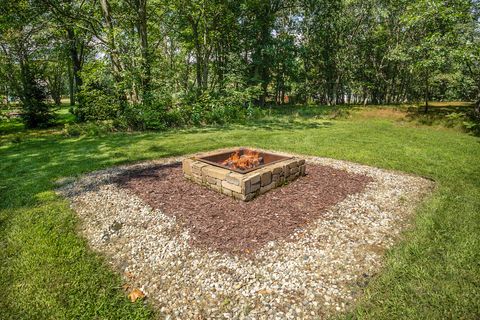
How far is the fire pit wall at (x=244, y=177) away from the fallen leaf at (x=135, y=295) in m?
2.32

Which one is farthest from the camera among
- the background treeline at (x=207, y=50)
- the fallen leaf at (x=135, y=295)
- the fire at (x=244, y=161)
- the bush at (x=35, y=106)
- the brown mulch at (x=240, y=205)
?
the bush at (x=35, y=106)

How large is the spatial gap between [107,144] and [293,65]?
59.4 feet

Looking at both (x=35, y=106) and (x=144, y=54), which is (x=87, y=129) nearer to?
(x=144, y=54)

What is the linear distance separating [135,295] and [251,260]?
4.65ft

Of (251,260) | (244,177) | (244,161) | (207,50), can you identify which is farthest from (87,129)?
(251,260)

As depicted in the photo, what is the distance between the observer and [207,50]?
19438mm

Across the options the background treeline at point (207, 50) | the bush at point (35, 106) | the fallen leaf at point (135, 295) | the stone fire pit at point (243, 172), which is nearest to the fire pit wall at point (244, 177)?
the stone fire pit at point (243, 172)

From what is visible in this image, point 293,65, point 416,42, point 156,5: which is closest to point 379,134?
point 293,65

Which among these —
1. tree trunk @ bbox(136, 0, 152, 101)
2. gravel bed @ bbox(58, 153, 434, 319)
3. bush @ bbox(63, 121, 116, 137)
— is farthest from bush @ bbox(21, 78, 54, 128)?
gravel bed @ bbox(58, 153, 434, 319)

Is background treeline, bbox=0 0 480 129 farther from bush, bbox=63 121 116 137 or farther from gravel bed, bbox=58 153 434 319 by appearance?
gravel bed, bbox=58 153 434 319

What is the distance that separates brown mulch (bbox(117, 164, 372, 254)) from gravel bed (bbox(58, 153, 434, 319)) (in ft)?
0.48

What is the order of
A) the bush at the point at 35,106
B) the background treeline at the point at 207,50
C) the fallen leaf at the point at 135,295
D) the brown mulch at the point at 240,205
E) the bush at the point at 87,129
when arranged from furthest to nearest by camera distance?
the bush at the point at 35,106
the background treeline at the point at 207,50
the bush at the point at 87,129
the brown mulch at the point at 240,205
the fallen leaf at the point at 135,295

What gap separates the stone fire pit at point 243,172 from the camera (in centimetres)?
464

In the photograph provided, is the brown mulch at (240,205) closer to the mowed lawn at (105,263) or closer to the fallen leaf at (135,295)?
the fallen leaf at (135,295)
